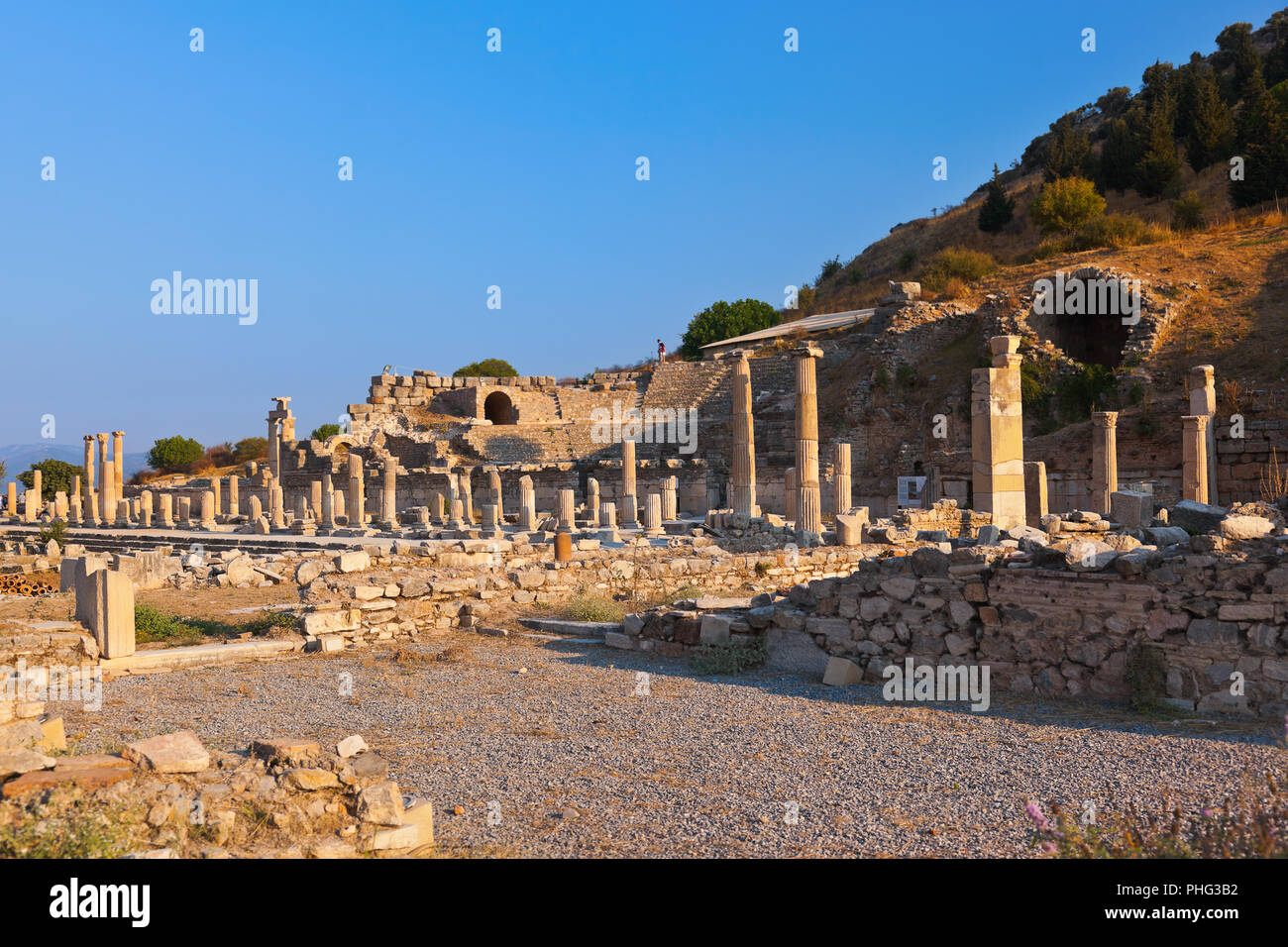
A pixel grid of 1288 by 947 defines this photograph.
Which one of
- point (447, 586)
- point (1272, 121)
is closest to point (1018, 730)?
point (447, 586)

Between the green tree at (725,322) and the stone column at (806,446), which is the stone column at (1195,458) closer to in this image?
the stone column at (806,446)

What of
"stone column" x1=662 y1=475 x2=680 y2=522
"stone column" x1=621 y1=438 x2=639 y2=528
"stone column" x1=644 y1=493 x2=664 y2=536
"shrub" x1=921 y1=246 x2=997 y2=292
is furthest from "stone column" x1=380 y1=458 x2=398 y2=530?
"shrub" x1=921 y1=246 x2=997 y2=292

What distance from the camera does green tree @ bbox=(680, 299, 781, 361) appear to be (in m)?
55.5

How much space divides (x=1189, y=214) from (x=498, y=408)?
33204 mm

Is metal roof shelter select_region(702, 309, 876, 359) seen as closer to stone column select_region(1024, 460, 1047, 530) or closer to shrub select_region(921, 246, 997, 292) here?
shrub select_region(921, 246, 997, 292)

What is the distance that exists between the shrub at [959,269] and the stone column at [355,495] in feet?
83.3

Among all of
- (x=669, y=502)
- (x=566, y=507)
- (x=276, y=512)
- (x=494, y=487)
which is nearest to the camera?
(x=566, y=507)

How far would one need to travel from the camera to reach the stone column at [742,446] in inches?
832

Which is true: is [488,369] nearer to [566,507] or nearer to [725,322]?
[725,322]

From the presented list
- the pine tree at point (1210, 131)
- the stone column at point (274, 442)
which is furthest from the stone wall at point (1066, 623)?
the pine tree at point (1210, 131)

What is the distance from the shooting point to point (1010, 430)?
1359 cm

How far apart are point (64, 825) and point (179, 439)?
6662 cm

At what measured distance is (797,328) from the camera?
4753cm

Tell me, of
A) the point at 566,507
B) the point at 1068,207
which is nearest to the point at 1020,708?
the point at 566,507
